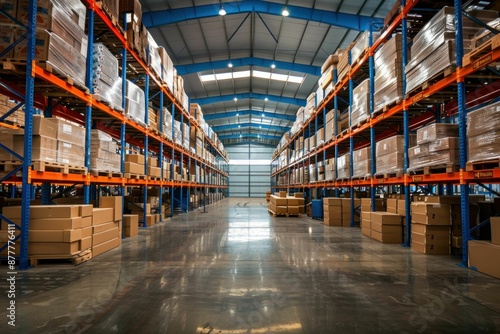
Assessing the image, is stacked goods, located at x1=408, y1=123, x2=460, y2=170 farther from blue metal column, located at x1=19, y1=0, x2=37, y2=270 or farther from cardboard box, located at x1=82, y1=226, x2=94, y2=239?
blue metal column, located at x1=19, y1=0, x2=37, y2=270

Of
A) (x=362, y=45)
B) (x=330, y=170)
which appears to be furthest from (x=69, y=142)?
(x=330, y=170)

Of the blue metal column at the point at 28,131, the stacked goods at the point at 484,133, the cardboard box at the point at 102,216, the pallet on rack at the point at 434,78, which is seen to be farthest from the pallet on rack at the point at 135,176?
the stacked goods at the point at 484,133

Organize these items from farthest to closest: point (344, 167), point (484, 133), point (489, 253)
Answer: point (344, 167) → point (484, 133) → point (489, 253)

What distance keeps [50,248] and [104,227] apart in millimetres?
1172

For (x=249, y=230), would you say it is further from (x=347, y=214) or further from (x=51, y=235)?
(x=51, y=235)

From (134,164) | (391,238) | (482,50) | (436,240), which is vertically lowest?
(391,238)

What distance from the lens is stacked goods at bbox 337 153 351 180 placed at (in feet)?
31.0

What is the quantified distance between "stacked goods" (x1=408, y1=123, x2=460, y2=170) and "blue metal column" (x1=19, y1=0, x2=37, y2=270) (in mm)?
5997

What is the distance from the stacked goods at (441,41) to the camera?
4922 millimetres

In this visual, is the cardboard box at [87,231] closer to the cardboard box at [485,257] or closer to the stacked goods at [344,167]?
the cardboard box at [485,257]

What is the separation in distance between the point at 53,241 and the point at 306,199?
→ 12.1 meters

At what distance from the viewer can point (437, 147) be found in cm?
515

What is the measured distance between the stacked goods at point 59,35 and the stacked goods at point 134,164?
2684 mm

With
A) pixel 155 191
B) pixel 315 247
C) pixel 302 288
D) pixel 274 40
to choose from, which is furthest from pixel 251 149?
pixel 302 288
